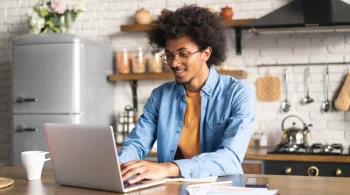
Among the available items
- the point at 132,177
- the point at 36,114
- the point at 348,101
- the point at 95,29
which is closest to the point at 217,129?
the point at 132,177

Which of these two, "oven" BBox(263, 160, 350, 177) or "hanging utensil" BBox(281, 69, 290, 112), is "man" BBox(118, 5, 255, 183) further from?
"hanging utensil" BBox(281, 69, 290, 112)

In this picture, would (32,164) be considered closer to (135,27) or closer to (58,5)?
(58,5)

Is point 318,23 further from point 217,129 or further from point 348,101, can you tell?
point 217,129

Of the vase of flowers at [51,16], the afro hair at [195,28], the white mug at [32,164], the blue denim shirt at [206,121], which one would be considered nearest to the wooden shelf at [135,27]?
the vase of flowers at [51,16]

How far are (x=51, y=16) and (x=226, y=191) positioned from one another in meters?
3.25

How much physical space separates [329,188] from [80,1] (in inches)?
128

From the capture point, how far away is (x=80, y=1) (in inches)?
185

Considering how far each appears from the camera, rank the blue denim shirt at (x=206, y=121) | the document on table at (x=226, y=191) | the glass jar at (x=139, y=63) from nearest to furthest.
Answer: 1. the document on table at (x=226, y=191)
2. the blue denim shirt at (x=206, y=121)
3. the glass jar at (x=139, y=63)

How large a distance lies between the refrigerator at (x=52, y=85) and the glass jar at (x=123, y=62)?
0.56 ft

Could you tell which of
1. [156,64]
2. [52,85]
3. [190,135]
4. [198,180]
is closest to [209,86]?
[190,135]

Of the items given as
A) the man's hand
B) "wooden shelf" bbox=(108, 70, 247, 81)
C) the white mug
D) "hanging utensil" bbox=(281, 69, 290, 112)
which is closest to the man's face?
the man's hand

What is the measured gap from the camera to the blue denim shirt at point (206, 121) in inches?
98.7

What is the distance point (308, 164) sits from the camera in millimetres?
3910

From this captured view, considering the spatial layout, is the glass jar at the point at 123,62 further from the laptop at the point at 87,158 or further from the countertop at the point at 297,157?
the laptop at the point at 87,158
